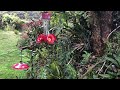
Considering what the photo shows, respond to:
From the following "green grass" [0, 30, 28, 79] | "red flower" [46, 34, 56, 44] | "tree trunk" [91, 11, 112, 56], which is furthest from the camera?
"tree trunk" [91, 11, 112, 56]

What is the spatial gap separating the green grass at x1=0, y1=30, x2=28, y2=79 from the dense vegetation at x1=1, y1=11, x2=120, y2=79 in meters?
0.15

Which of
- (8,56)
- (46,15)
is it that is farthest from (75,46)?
(8,56)

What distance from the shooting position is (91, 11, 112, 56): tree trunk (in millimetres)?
4133

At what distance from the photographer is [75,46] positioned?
4.37m

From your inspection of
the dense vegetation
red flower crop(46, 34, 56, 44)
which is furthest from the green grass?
red flower crop(46, 34, 56, 44)

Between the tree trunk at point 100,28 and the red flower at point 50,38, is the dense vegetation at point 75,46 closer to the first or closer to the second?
the tree trunk at point 100,28

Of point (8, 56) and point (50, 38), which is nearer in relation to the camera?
point (8, 56)

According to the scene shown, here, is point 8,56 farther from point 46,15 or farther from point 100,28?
point 100,28

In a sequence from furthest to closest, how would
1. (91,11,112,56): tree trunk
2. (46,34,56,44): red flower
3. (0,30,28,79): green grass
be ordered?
(91,11,112,56): tree trunk
(46,34,56,44): red flower
(0,30,28,79): green grass

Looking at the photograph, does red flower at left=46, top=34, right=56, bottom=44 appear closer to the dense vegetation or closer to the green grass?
the dense vegetation

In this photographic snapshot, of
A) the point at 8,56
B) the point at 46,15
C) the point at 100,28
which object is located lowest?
the point at 8,56

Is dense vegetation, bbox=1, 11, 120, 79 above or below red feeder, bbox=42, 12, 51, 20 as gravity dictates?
below

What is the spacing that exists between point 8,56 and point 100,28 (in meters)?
1.28
